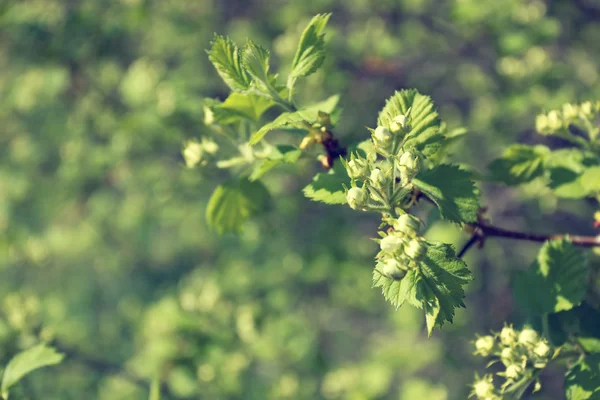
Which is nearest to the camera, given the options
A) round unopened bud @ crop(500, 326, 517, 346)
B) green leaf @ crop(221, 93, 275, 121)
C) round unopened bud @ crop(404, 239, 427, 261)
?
round unopened bud @ crop(404, 239, 427, 261)

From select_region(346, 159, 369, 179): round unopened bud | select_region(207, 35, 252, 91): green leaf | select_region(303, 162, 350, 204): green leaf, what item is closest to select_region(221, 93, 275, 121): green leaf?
select_region(207, 35, 252, 91): green leaf

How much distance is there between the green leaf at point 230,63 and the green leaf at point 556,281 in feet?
3.33

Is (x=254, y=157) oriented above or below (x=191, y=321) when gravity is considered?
above

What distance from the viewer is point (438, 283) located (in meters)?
1.21

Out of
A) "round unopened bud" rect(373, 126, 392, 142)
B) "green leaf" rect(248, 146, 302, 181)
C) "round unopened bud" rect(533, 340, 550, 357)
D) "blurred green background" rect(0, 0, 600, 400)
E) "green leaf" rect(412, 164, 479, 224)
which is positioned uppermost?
"round unopened bud" rect(373, 126, 392, 142)

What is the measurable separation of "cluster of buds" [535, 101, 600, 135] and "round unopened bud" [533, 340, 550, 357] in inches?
26.6

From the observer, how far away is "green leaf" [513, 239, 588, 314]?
1501 mm

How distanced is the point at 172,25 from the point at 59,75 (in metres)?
1.07

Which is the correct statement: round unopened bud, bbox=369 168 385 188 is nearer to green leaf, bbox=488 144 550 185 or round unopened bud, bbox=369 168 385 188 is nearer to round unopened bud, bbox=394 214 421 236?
round unopened bud, bbox=394 214 421 236

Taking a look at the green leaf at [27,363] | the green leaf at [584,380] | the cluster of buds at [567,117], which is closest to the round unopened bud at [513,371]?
the green leaf at [584,380]

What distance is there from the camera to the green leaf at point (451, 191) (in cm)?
126

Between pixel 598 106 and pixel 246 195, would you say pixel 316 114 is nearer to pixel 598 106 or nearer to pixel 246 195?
pixel 246 195

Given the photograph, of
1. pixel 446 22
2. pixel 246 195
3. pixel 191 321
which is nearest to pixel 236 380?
pixel 191 321

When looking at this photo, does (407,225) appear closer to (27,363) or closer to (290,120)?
(290,120)
